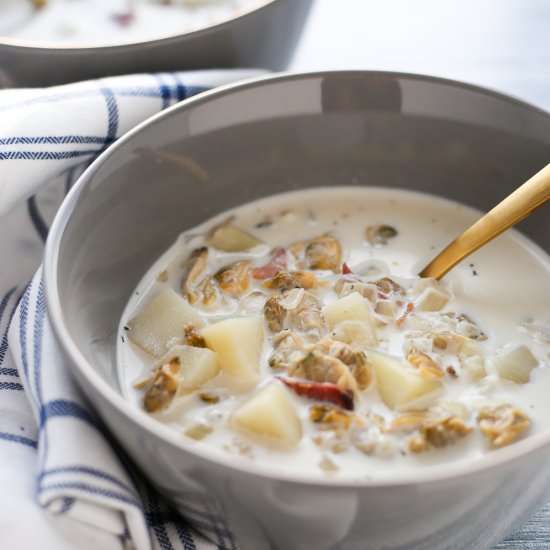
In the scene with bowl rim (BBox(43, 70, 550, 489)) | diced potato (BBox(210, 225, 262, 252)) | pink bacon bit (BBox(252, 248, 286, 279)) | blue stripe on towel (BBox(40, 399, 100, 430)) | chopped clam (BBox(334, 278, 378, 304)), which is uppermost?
bowl rim (BBox(43, 70, 550, 489))

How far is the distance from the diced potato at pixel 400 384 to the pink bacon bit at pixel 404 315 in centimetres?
14

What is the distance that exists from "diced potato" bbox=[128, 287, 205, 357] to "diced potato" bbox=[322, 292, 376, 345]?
0.76 ft

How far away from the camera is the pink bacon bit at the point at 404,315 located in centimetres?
168

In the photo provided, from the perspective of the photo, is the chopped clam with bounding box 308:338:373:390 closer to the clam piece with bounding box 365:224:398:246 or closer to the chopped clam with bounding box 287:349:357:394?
the chopped clam with bounding box 287:349:357:394

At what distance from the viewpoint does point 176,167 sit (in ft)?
6.32

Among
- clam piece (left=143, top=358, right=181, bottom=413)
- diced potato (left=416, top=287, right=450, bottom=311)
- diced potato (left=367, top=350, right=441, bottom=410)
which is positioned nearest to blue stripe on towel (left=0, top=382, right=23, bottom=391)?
clam piece (left=143, top=358, right=181, bottom=413)

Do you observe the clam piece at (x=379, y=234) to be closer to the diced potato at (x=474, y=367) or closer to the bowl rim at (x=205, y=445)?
the diced potato at (x=474, y=367)

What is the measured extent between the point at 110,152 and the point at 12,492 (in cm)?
65

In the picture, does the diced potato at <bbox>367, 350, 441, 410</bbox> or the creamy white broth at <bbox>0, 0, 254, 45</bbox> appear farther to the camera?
the creamy white broth at <bbox>0, 0, 254, 45</bbox>

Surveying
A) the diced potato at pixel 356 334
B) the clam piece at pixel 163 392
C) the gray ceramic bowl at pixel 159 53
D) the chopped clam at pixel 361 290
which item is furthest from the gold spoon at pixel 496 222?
the gray ceramic bowl at pixel 159 53

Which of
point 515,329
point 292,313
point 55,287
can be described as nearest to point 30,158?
point 55,287

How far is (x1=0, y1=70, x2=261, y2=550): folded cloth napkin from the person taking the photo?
4.52 feet

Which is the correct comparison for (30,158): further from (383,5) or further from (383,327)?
(383,5)

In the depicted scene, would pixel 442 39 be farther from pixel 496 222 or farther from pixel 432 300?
pixel 432 300
